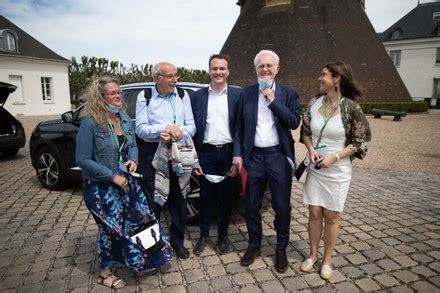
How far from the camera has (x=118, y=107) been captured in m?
2.93

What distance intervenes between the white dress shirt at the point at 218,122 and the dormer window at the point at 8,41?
29569 mm

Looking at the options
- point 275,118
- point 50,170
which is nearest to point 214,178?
point 275,118

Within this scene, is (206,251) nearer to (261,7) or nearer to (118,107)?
(118,107)

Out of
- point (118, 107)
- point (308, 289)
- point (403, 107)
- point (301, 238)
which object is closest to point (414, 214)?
point (301, 238)

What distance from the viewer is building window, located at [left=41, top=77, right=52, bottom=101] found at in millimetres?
29078

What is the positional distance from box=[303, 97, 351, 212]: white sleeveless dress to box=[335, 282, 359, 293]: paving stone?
72cm

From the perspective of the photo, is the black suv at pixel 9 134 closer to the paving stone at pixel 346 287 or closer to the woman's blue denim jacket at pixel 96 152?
the woman's blue denim jacket at pixel 96 152

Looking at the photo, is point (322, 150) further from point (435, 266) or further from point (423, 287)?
point (435, 266)


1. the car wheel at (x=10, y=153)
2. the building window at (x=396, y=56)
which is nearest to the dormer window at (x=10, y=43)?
the car wheel at (x=10, y=153)

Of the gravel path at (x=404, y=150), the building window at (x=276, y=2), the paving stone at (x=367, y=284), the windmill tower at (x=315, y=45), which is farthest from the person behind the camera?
the building window at (x=276, y=2)

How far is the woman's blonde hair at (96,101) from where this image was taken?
2.77 m

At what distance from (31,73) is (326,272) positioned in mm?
31076

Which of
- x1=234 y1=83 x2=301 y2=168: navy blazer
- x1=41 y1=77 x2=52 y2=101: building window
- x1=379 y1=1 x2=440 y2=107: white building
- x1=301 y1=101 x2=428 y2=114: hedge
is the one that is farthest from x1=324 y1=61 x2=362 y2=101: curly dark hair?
x1=379 y1=1 x2=440 y2=107: white building

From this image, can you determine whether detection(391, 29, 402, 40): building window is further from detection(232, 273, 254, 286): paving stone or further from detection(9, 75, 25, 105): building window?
detection(232, 273, 254, 286): paving stone
